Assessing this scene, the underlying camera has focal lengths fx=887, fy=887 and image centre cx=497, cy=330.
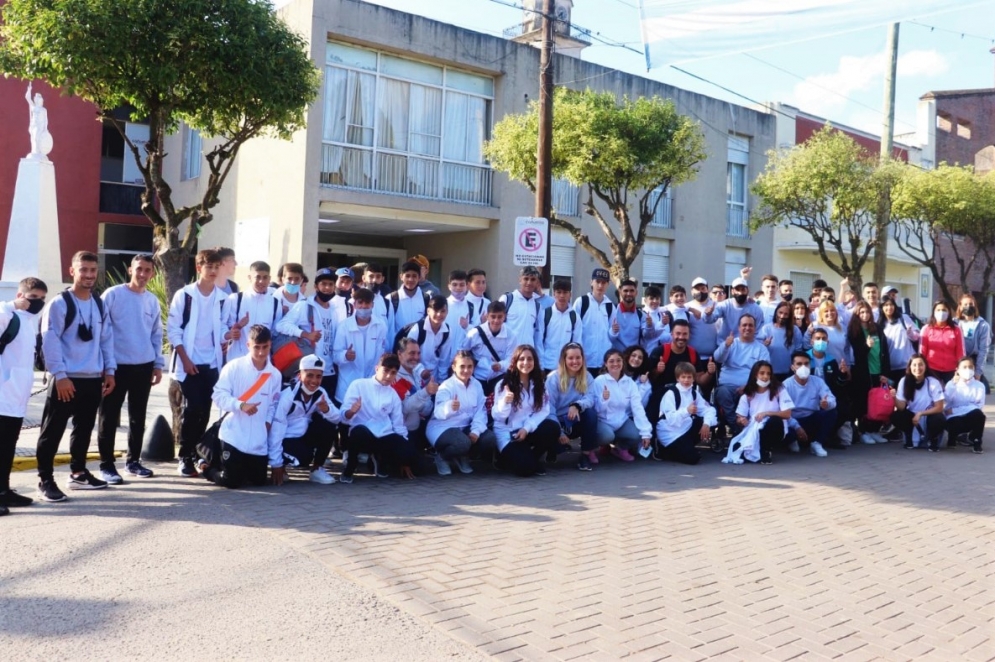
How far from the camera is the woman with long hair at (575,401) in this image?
9.05 meters

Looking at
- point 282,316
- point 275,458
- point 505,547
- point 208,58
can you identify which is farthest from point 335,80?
point 505,547

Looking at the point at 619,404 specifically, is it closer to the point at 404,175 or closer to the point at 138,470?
the point at 138,470

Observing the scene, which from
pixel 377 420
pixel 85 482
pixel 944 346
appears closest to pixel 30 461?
pixel 85 482

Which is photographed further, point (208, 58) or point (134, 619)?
point (208, 58)

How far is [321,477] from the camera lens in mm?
7711

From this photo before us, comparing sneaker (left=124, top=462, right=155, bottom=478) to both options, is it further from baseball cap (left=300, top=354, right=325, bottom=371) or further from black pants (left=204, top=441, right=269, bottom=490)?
baseball cap (left=300, top=354, right=325, bottom=371)

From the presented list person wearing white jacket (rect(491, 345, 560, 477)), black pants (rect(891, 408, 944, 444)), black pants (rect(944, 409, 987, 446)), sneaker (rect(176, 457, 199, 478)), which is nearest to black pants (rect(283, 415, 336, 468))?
sneaker (rect(176, 457, 199, 478))

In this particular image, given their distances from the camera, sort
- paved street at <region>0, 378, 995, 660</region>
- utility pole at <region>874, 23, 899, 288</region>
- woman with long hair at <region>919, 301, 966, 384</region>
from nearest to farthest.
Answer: paved street at <region>0, 378, 995, 660</region> < woman with long hair at <region>919, 301, 966, 384</region> < utility pole at <region>874, 23, 899, 288</region>

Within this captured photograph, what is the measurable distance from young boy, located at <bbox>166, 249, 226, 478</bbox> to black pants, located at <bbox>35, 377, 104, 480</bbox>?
760 millimetres

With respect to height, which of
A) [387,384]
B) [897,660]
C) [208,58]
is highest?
[208,58]

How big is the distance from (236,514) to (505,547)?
2.04 m

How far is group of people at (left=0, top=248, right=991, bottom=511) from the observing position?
7.10 metres

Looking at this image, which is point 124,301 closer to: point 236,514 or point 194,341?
point 194,341

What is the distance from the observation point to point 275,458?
7.53 m
